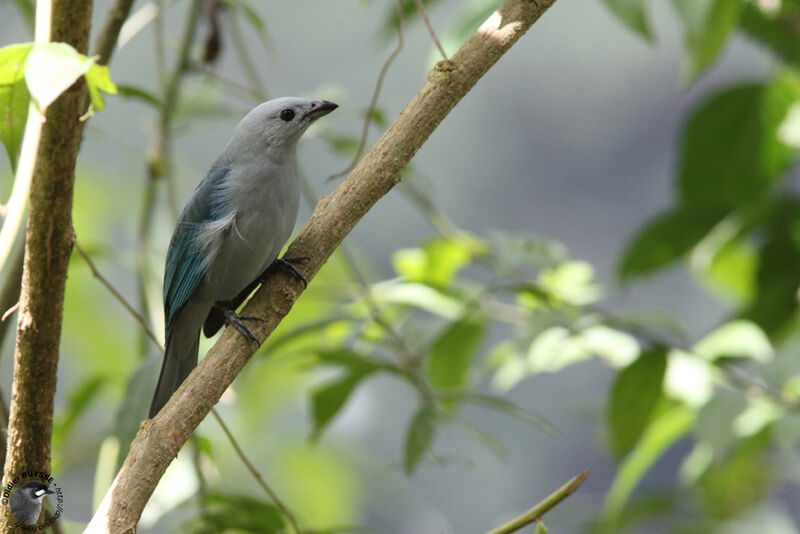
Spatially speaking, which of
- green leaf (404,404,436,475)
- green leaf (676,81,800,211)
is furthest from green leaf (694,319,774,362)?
green leaf (404,404,436,475)

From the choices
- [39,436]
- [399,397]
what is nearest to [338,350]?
[39,436]

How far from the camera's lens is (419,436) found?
153cm

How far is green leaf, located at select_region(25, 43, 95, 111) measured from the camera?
689 millimetres

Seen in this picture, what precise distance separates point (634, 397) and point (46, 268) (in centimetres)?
118

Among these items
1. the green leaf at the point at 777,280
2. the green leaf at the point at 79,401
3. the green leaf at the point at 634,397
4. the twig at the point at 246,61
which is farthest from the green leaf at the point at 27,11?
the green leaf at the point at 777,280

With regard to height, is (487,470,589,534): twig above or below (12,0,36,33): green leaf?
below

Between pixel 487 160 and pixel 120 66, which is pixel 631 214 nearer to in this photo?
pixel 487 160

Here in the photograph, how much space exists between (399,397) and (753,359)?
7.74 feet

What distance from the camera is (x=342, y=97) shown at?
1900 mm

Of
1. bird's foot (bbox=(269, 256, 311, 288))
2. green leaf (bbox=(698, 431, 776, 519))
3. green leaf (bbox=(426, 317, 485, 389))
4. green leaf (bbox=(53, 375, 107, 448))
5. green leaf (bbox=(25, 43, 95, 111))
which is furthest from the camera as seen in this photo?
green leaf (bbox=(698, 431, 776, 519))

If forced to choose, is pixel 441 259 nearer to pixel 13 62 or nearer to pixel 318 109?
pixel 318 109

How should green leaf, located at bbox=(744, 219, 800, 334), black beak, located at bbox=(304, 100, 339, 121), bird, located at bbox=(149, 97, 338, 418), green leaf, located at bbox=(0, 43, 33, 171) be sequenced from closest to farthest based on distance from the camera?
green leaf, located at bbox=(0, 43, 33, 171) < bird, located at bbox=(149, 97, 338, 418) < black beak, located at bbox=(304, 100, 339, 121) < green leaf, located at bbox=(744, 219, 800, 334)

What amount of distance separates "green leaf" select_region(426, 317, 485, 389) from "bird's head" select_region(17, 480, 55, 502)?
3.67 ft

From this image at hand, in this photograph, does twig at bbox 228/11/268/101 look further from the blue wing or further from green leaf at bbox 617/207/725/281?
green leaf at bbox 617/207/725/281
